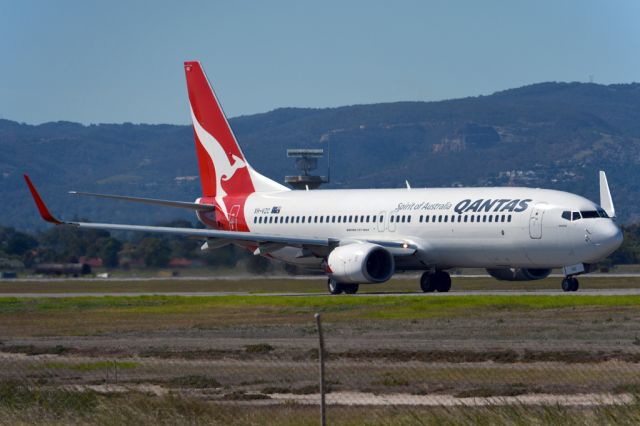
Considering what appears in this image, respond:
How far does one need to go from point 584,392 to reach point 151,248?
4747cm

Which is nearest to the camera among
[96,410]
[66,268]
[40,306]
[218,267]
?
[96,410]

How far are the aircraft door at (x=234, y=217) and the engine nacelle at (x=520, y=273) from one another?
35.6ft

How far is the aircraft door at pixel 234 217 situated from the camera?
178 ft

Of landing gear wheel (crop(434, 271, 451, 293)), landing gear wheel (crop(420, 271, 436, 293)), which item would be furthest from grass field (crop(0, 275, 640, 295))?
landing gear wheel (crop(420, 271, 436, 293))

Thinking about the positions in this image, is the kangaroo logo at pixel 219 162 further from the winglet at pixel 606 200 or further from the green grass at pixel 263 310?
the winglet at pixel 606 200

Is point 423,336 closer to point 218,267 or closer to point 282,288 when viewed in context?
point 282,288

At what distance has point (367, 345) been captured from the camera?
27172 mm

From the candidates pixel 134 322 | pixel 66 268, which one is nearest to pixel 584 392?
pixel 134 322

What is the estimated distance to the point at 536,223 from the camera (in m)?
43.9

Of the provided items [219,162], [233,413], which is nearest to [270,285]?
[219,162]

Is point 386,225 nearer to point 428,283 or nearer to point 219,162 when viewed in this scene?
point 428,283

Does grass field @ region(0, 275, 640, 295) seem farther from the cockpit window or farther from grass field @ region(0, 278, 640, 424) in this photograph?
grass field @ region(0, 278, 640, 424)

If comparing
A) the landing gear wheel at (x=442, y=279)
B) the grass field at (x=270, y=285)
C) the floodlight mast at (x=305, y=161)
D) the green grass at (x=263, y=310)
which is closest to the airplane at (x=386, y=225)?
the landing gear wheel at (x=442, y=279)

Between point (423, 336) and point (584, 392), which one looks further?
point (423, 336)
